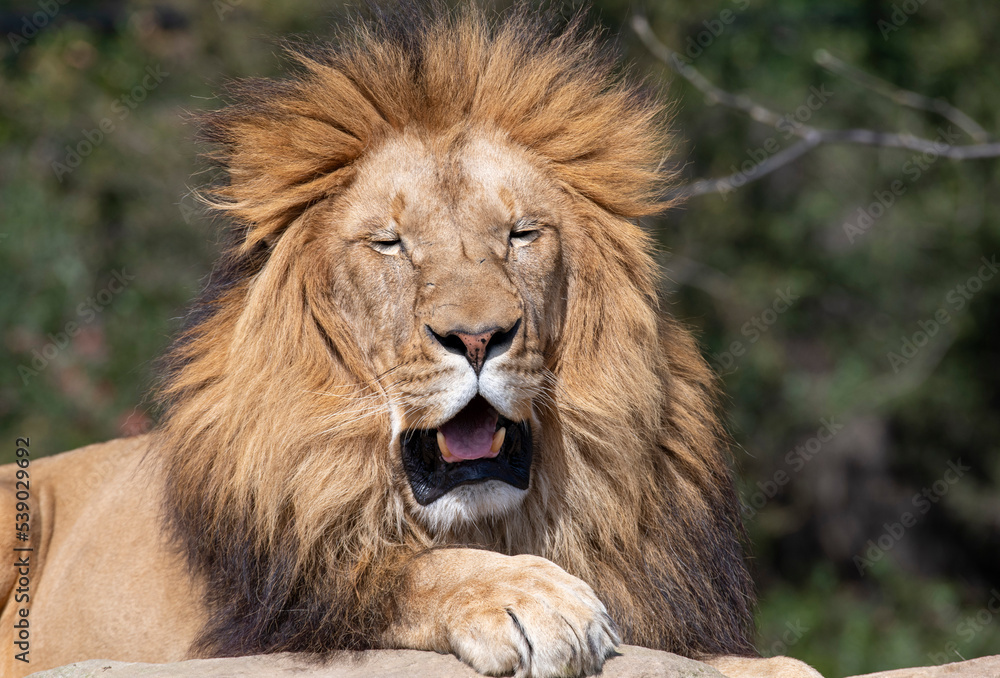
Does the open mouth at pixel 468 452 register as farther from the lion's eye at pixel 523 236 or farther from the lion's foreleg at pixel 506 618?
the lion's eye at pixel 523 236

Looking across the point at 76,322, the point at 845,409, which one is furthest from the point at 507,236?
the point at 76,322

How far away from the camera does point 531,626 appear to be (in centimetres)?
243

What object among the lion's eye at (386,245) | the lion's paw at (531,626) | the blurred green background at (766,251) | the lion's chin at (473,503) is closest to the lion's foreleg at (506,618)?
the lion's paw at (531,626)

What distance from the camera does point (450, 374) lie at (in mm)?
2730

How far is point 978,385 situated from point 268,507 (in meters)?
7.24

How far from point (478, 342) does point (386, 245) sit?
0.55 m

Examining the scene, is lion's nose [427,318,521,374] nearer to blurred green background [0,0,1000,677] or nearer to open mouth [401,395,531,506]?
open mouth [401,395,531,506]

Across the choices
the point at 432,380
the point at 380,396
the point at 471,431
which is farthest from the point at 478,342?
the point at 380,396

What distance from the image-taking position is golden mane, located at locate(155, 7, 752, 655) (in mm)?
2977

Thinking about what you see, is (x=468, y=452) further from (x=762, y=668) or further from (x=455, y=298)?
(x=762, y=668)

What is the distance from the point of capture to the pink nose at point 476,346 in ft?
8.88

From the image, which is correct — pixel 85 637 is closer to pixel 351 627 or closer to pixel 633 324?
pixel 351 627

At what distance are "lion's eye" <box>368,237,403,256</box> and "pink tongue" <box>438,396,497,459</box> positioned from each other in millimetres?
529

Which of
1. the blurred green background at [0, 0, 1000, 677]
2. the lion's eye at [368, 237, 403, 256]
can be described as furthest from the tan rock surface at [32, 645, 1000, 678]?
the blurred green background at [0, 0, 1000, 677]
